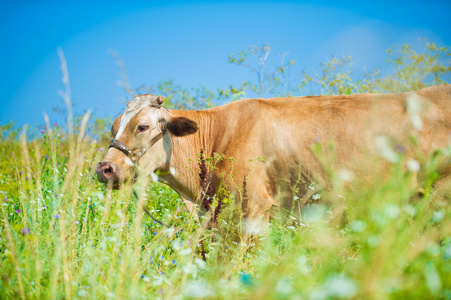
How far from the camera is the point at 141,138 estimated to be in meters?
4.57

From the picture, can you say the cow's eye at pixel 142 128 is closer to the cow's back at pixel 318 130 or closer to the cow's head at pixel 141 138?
the cow's head at pixel 141 138

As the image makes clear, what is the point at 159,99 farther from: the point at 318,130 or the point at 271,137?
the point at 318,130

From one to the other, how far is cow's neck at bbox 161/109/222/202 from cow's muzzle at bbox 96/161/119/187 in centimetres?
Answer: 91

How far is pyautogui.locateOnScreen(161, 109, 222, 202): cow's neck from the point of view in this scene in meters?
4.99

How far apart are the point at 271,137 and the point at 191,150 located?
135cm

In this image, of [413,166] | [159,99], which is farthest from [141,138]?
[413,166]

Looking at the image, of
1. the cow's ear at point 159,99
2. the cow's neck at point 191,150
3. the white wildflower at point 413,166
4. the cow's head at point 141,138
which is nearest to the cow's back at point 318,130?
the cow's neck at point 191,150

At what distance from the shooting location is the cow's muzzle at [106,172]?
167 inches

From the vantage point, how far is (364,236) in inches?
58.8

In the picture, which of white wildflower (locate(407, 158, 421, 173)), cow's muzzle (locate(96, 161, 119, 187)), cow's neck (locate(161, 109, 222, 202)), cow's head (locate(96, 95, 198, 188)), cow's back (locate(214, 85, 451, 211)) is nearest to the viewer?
white wildflower (locate(407, 158, 421, 173))

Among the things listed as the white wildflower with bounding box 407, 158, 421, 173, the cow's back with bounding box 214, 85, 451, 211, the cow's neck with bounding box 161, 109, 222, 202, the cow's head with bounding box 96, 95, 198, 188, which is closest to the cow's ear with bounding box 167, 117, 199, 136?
the cow's head with bounding box 96, 95, 198, 188

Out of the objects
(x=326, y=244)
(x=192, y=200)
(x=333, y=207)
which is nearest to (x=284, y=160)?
(x=333, y=207)

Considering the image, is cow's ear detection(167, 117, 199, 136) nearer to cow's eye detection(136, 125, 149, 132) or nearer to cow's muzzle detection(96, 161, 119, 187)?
cow's eye detection(136, 125, 149, 132)

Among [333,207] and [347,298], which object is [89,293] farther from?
[333,207]
